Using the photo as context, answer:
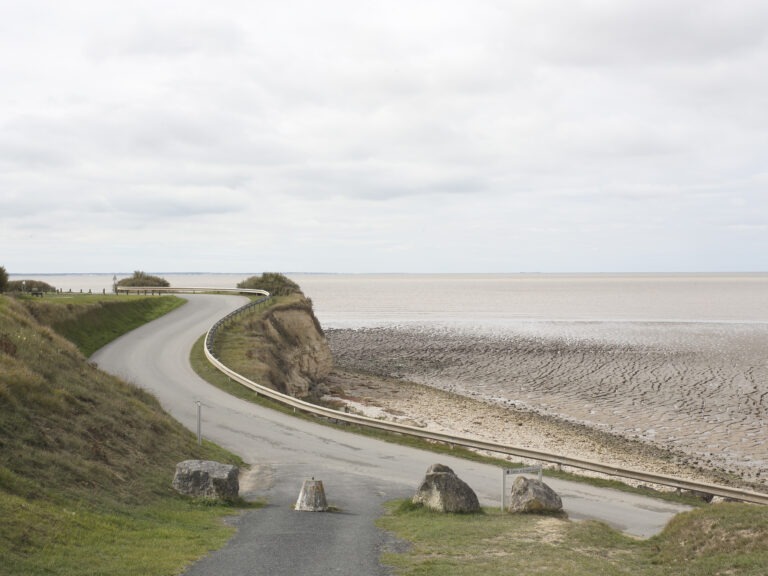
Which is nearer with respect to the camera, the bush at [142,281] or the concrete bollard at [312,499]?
the concrete bollard at [312,499]

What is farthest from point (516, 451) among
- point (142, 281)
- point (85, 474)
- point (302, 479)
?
point (142, 281)

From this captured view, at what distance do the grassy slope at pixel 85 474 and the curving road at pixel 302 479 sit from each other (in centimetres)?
120

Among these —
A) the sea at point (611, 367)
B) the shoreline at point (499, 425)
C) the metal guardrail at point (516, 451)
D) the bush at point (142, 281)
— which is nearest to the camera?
the metal guardrail at point (516, 451)

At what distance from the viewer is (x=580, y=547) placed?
13070 mm

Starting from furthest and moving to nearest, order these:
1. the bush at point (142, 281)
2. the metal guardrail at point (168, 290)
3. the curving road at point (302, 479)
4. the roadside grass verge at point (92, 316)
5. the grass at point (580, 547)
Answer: the bush at point (142, 281) → the metal guardrail at point (168, 290) → the roadside grass verge at point (92, 316) → the curving road at point (302, 479) → the grass at point (580, 547)

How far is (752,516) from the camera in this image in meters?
12.5

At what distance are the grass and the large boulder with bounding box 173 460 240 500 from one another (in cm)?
430

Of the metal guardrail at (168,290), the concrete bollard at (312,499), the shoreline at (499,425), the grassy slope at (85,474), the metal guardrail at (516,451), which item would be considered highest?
the metal guardrail at (168,290)

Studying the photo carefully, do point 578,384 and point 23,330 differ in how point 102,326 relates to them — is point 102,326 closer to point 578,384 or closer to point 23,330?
point 23,330

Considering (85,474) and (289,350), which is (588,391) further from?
(85,474)

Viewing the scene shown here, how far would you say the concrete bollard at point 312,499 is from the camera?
16484 millimetres

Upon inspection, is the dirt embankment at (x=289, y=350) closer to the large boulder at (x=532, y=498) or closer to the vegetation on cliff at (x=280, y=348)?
the vegetation on cliff at (x=280, y=348)

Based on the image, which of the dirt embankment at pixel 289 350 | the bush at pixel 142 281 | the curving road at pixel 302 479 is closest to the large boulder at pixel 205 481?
the curving road at pixel 302 479

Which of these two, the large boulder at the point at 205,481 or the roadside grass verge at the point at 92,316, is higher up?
the roadside grass verge at the point at 92,316
